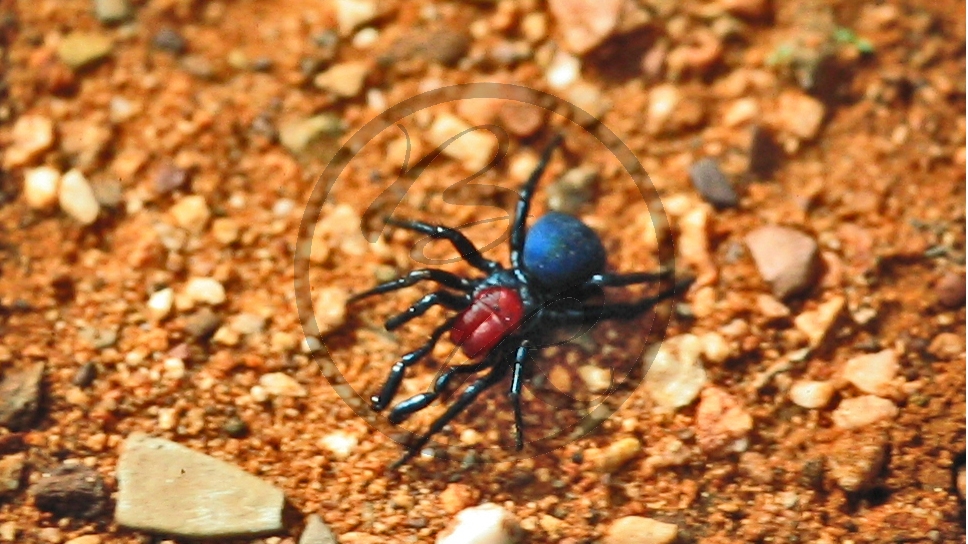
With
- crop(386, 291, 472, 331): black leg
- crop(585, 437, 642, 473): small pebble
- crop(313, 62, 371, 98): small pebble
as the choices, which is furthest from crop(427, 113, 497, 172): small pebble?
crop(585, 437, 642, 473): small pebble

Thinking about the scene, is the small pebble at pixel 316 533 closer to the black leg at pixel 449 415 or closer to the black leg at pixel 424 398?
the black leg at pixel 449 415

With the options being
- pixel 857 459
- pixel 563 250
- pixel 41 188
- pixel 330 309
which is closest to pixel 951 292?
pixel 857 459

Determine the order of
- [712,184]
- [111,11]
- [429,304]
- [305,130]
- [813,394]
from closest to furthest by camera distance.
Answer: [813,394] < [429,304] < [712,184] < [305,130] < [111,11]

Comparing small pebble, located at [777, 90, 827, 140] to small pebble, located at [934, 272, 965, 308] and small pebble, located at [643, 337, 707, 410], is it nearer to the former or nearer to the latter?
small pebble, located at [934, 272, 965, 308]

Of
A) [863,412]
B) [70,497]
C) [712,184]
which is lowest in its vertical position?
[70,497]

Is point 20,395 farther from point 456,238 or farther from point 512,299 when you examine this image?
point 512,299

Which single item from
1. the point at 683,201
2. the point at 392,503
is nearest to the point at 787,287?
the point at 683,201
